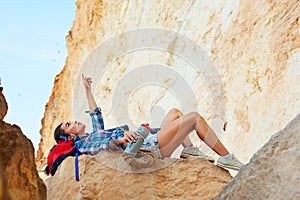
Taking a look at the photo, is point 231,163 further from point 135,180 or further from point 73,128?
point 73,128

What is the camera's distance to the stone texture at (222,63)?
5.74m

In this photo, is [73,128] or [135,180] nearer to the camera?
[135,180]

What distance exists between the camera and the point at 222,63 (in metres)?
7.57

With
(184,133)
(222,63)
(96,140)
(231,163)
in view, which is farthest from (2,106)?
(222,63)

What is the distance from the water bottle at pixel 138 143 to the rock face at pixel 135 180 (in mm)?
106

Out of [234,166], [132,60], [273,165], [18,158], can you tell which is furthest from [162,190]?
[132,60]

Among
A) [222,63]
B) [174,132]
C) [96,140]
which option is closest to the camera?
[174,132]

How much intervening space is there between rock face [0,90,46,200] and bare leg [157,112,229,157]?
193 centimetres

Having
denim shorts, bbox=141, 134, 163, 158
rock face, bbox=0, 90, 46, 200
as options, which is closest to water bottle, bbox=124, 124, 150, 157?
denim shorts, bbox=141, 134, 163, 158

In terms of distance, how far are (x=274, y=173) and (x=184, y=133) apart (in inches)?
70.3

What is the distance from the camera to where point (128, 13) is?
12.5 m

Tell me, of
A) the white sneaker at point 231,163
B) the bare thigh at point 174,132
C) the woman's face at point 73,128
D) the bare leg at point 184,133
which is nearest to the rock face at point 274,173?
the white sneaker at point 231,163

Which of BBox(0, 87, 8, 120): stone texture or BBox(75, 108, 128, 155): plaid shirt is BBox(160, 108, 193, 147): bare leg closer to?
BBox(75, 108, 128, 155): plaid shirt

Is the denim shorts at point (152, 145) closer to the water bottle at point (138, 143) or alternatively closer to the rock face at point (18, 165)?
the water bottle at point (138, 143)
